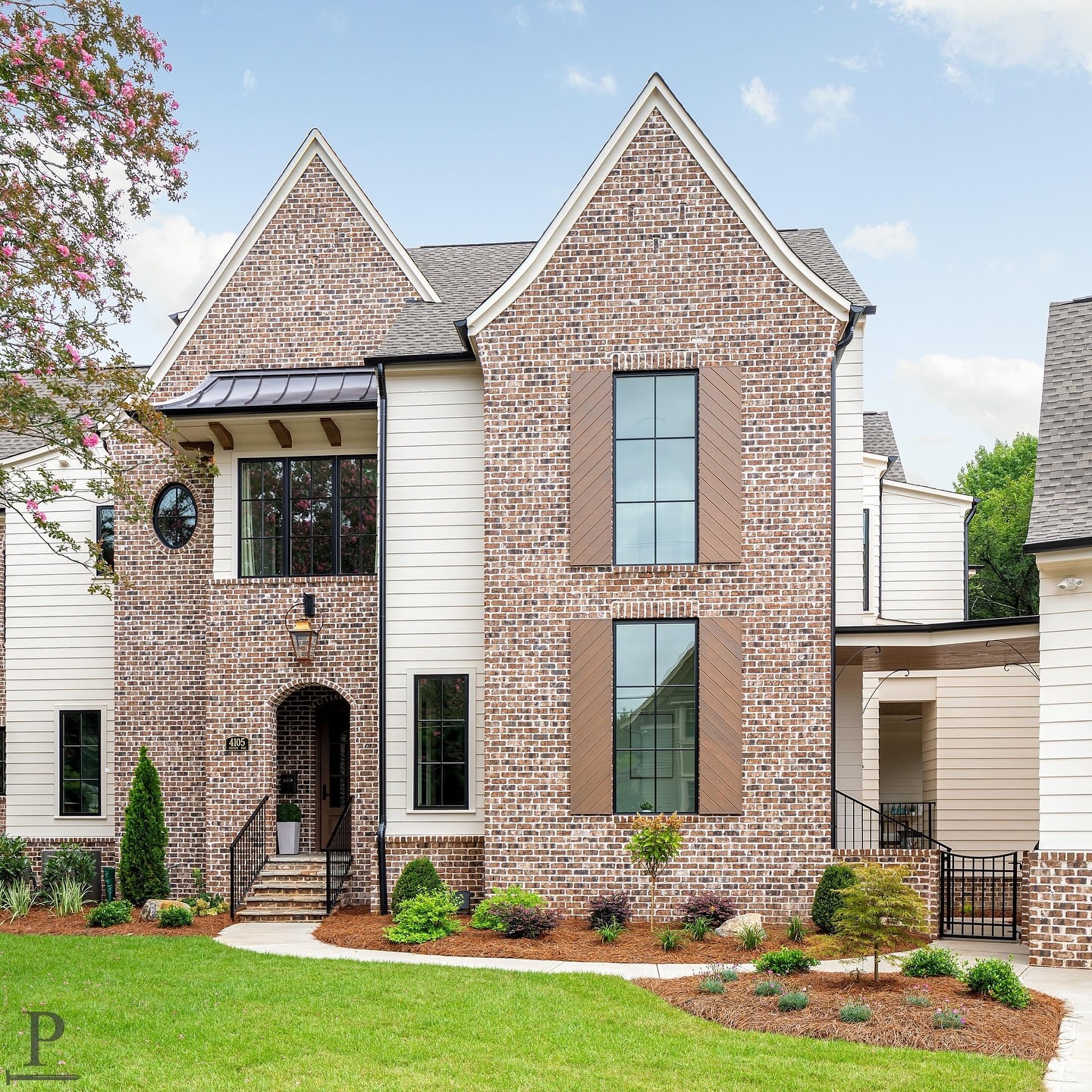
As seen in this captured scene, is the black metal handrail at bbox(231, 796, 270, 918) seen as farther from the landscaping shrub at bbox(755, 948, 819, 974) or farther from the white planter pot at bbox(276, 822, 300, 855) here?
the landscaping shrub at bbox(755, 948, 819, 974)

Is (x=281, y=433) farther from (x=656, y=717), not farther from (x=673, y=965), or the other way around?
(x=673, y=965)

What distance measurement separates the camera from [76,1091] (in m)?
7.16

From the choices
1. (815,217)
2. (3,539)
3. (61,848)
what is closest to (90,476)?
(3,539)

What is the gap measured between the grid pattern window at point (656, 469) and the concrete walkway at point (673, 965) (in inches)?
198

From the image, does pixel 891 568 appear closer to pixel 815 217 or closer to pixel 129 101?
pixel 815 217

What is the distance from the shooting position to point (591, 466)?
14.5 m

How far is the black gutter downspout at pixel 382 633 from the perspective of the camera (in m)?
14.9

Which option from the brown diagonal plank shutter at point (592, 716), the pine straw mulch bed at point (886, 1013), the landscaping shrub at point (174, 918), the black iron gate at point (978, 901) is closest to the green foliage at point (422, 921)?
the brown diagonal plank shutter at point (592, 716)

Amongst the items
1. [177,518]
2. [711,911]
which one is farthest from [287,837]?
[711,911]

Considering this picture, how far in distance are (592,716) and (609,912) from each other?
2312 millimetres

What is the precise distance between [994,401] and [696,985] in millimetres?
53015

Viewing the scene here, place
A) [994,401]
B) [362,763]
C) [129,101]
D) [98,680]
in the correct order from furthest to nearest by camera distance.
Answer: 1. [994,401]
2. [98,680]
3. [362,763]
4. [129,101]

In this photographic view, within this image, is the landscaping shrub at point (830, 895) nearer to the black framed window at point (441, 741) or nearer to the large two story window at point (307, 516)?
the black framed window at point (441, 741)

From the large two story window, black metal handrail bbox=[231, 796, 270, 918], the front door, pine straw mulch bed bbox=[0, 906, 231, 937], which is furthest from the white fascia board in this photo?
pine straw mulch bed bbox=[0, 906, 231, 937]
